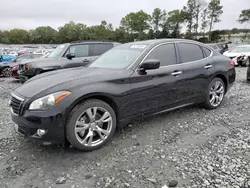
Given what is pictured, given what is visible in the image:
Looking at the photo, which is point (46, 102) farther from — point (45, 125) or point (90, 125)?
point (90, 125)

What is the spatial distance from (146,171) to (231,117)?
8.30 feet

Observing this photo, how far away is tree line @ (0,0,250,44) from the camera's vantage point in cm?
5875

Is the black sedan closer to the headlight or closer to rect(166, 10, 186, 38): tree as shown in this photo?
the headlight

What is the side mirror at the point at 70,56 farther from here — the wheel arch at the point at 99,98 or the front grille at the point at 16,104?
the wheel arch at the point at 99,98

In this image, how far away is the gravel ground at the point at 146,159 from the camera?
2287 millimetres

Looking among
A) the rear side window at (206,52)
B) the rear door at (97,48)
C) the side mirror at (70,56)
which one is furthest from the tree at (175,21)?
the rear side window at (206,52)

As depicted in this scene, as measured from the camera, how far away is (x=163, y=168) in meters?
2.49

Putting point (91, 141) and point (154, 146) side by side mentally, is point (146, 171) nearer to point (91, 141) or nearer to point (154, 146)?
point (154, 146)

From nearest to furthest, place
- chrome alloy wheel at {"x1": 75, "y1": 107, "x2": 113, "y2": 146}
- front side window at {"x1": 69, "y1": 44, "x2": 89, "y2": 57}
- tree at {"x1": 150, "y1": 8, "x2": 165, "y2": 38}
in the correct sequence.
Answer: chrome alloy wheel at {"x1": 75, "y1": 107, "x2": 113, "y2": 146}
front side window at {"x1": 69, "y1": 44, "x2": 89, "y2": 57}
tree at {"x1": 150, "y1": 8, "x2": 165, "y2": 38}

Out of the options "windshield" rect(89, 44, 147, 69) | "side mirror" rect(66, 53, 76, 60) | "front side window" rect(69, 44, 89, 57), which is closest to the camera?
"windshield" rect(89, 44, 147, 69)

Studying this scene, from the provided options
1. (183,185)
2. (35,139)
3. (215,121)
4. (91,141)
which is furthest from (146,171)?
(215,121)

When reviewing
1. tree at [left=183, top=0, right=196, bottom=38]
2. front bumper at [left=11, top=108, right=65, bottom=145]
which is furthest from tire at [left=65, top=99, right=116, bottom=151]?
tree at [left=183, top=0, right=196, bottom=38]

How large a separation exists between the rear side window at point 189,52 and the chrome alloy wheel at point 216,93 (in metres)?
0.75

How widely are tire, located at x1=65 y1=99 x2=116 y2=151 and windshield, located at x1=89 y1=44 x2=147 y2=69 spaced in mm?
857
